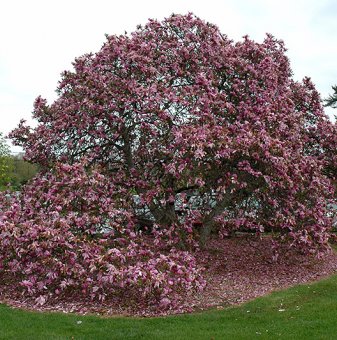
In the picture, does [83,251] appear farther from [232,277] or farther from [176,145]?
[232,277]

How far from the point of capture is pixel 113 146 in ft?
36.8

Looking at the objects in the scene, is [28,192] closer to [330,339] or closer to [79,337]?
[79,337]

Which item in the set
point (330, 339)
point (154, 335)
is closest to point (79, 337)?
point (154, 335)

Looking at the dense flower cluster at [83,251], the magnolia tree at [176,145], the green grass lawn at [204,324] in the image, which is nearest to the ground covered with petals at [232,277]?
the dense flower cluster at [83,251]

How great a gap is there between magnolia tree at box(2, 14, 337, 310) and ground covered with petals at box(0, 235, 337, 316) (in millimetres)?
731

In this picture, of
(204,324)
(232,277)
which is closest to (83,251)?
(204,324)

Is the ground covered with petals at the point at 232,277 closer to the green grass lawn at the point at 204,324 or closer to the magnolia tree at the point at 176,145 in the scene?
the green grass lawn at the point at 204,324

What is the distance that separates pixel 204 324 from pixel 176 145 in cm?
347

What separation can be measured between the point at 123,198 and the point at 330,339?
16.4 feet

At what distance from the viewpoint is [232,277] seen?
10133 millimetres

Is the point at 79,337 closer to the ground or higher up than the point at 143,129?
closer to the ground

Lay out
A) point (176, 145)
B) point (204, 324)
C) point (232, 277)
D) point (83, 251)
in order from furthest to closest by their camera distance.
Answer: point (232, 277)
point (176, 145)
point (83, 251)
point (204, 324)

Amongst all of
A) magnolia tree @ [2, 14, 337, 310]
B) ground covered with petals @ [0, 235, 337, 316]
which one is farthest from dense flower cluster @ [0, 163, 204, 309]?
ground covered with petals @ [0, 235, 337, 316]

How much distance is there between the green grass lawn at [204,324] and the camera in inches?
251
